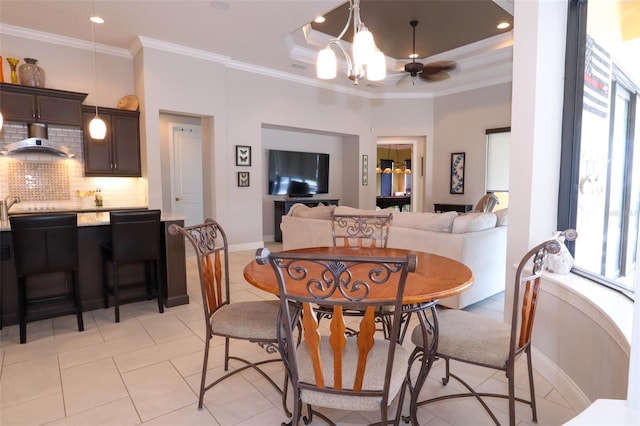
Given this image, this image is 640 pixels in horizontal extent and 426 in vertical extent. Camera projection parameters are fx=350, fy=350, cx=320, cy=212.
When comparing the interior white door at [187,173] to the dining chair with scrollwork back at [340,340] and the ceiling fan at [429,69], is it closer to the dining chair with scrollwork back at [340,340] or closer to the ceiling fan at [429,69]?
the ceiling fan at [429,69]

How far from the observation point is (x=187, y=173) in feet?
21.5

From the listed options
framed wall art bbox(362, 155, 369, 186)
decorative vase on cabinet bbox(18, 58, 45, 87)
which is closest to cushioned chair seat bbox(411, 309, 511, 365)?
decorative vase on cabinet bbox(18, 58, 45, 87)

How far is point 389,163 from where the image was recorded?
13828 mm

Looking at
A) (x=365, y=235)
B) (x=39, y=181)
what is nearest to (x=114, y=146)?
(x=39, y=181)

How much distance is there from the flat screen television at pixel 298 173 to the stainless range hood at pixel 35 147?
347 centimetres

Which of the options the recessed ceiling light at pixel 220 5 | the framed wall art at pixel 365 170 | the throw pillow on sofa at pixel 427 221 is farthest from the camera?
the framed wall art at pixel 365 170

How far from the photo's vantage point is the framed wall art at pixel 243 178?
19.7 ft

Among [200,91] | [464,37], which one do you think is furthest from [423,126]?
[200,91]

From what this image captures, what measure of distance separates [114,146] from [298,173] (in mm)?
3519

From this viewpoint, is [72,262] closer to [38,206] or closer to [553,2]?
[38,206]

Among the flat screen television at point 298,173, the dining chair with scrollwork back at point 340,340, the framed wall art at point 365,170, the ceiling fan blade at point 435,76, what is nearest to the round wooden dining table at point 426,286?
the dining chair with scrollwork back at point 340,340

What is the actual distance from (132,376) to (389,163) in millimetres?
12601

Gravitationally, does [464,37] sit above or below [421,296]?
above

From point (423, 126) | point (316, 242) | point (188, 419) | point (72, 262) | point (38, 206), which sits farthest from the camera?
point (423, 126)
